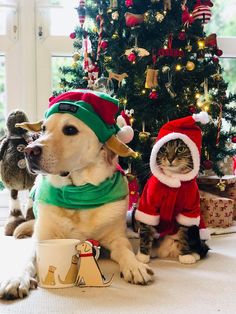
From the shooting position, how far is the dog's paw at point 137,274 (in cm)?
137

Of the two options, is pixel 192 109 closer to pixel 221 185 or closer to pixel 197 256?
pixel 221 185

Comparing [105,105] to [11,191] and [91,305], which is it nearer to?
[91,305]

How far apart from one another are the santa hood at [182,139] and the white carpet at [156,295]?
11.8 inches

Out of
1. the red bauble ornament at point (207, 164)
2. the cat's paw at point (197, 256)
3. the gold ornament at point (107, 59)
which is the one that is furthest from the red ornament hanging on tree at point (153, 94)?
the cat's paw at point (197, 256)

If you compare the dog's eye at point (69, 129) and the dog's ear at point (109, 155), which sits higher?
the dog's eye at point (69, 129)

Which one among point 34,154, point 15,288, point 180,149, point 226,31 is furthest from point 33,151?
point 226,31

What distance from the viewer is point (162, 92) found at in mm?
2129

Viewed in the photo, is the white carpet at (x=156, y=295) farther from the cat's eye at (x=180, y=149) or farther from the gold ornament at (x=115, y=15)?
the gold ornament at (x=115, y=15)

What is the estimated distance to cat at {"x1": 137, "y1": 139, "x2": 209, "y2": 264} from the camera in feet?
5.36

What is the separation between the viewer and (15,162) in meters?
2.07

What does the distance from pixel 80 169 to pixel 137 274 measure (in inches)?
17.0

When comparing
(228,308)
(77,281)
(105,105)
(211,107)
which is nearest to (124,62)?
(211,107)

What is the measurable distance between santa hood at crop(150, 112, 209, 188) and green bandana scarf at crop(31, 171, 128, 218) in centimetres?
17

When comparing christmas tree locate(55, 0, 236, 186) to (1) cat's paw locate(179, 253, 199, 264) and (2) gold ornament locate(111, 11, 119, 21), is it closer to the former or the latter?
(2) gold ornament locate(111, 11, 119, 21)
